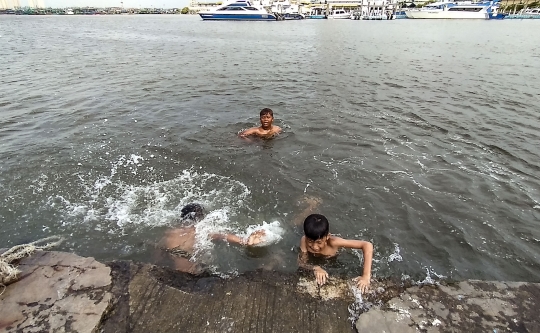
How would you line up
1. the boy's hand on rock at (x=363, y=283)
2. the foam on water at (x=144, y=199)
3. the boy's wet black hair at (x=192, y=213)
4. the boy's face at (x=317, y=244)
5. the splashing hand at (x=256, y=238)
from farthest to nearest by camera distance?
1. the foam on water at (x=144, y=199)
2. the boy's wet black hair at (x=192, y=213)
3. the splashing hand at (x=256, y=238)
4. the boy's face at (x=317, y=244)
5. the boy's hand on rock at (x=363, y=283)

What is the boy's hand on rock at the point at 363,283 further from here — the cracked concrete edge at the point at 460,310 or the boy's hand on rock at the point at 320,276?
the boy's hand on rock at the point at 320,276

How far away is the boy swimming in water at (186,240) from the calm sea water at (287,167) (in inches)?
6.6

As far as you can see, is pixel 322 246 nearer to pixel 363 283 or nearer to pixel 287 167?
pixel 363 283

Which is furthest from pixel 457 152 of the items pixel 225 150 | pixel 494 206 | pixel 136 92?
pixel 136 92

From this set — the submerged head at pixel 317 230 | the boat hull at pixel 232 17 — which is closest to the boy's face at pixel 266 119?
the submerged head at pixel 317 230

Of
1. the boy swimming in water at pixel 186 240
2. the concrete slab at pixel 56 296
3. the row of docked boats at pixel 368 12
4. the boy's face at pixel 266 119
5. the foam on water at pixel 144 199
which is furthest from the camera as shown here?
the row of docked boats at pixel 368 12

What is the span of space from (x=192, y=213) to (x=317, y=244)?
2.21m

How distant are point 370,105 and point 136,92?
938 cm

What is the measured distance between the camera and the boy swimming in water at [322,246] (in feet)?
11.9

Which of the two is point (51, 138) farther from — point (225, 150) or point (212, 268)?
point (212, 268)

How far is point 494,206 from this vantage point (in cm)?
561

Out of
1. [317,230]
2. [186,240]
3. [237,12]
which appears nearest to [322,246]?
[317,230]

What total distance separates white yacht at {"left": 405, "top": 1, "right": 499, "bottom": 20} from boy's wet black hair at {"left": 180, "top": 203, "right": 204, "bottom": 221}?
106416mm

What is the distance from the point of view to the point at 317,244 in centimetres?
393
